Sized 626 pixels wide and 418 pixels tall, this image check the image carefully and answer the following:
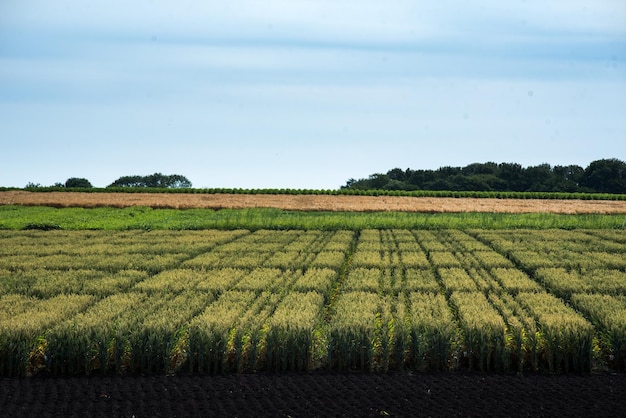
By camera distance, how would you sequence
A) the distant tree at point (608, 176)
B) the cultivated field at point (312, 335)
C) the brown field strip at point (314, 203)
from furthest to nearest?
1. the distant tree at point (608, 176)
2. the brown field strip at point (314, 203)
3. the cultivated field at point (312, 335)

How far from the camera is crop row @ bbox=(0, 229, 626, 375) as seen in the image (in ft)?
39.3

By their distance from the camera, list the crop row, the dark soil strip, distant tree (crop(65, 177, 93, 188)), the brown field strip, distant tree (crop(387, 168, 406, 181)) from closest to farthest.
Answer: the dark soil strip, the crop row, the brown field strip, distant tree (crop(65, 177, 93, 188)), distant tree (crop(387, 168, 406, 181))

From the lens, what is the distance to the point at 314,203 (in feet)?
176

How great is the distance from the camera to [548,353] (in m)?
12.1

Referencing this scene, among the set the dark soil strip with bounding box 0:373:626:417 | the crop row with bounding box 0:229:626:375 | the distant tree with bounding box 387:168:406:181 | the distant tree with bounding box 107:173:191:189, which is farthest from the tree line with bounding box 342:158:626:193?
the dark soil strip with bounding box 0:373:626:417

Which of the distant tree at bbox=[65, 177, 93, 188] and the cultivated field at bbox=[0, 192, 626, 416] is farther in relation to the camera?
the distant tree at bbox=[65, 177, 93, 188]

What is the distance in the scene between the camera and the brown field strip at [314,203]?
51406 mm

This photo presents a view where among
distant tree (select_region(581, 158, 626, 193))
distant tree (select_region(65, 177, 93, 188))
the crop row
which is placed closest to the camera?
the crop row

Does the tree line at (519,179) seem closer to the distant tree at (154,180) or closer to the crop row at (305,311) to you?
the distant tree at (154,180)

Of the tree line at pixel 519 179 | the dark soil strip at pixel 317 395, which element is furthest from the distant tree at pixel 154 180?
the dark soil strip at pixel 317 395

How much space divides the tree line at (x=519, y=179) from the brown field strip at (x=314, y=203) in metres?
30.3

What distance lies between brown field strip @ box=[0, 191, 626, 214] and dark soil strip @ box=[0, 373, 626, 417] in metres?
38.6

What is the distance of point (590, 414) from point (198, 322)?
7.24m

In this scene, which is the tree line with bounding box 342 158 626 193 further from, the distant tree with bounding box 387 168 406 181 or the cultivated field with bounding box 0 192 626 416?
the cultivated field with bounding box 0 192 626 416
